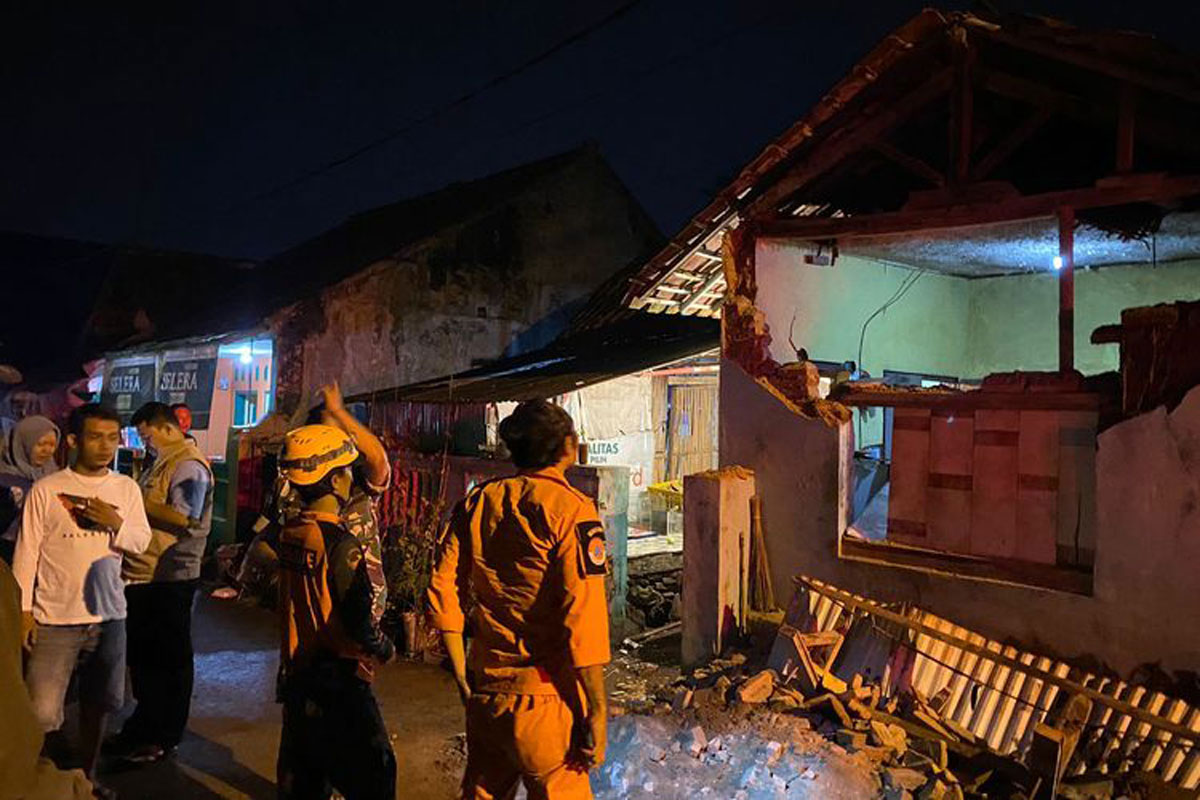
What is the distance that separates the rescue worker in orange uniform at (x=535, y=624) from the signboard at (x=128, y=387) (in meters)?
18.4

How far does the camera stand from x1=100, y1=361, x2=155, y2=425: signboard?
19344mm

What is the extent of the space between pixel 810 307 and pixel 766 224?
1375mm

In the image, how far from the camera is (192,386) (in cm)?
1742

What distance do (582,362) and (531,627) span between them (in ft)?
28.5

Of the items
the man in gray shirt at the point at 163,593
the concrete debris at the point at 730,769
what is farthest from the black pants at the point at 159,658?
the concrete debris at the point at 730,769

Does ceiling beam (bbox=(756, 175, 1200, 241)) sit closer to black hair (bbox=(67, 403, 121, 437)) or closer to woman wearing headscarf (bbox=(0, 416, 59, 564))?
black hair (bbox=(67, 403, 121, 437))

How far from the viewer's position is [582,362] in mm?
11750

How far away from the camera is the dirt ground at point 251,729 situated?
536cm

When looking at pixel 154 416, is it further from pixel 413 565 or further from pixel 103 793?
pixel 413 565

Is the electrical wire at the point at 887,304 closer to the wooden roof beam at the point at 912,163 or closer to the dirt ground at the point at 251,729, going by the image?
the wooden roof beam at the point at 912,163

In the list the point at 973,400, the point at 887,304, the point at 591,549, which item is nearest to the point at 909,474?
the point at 973,400

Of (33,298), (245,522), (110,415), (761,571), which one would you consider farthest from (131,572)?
(33,298)

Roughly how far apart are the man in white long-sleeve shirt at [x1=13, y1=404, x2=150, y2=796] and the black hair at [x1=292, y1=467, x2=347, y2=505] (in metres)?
1.64

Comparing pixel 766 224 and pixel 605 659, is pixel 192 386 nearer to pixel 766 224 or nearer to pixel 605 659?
pixel 766 224
